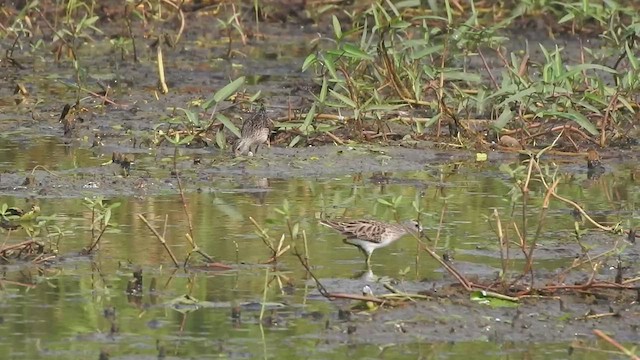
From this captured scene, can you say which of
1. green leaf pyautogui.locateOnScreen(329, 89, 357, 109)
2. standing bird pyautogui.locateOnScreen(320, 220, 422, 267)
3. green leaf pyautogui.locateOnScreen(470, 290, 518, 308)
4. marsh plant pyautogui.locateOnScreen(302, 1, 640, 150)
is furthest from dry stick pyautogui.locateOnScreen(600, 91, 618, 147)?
green leaf pyautogui.locateOnScreen(470, 290, 518, 308)

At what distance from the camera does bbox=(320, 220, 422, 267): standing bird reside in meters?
7.69

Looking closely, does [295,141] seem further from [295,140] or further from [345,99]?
[345,99]

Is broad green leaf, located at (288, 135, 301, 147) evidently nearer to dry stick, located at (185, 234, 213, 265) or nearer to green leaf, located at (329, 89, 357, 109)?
green leaf, located at (329, 89, 357, 109)

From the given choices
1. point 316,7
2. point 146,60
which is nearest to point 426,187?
point 146,60

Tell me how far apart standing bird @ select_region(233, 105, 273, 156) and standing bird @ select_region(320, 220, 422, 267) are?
291 centimetres

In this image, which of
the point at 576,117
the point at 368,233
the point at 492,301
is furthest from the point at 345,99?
the point at 492,301

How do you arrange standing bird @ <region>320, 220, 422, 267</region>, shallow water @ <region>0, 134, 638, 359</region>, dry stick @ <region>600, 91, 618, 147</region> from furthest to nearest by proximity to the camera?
dry stick @ <region>600, 91, 618, 147</region> < standing bird @ <region>320, 220, 422, 267</region> < shallow water @ <region>0, 134, 638, 359</region>

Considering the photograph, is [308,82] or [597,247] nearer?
[597,247]

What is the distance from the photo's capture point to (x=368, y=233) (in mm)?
7680

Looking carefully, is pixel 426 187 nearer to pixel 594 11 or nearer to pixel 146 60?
pixel 594 11

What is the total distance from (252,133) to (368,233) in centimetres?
314

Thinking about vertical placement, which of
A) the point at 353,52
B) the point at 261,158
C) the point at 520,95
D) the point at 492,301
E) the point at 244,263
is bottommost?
the point at 261,158

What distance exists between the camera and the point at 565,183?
1043 cm

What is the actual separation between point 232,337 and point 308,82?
8.12 m
